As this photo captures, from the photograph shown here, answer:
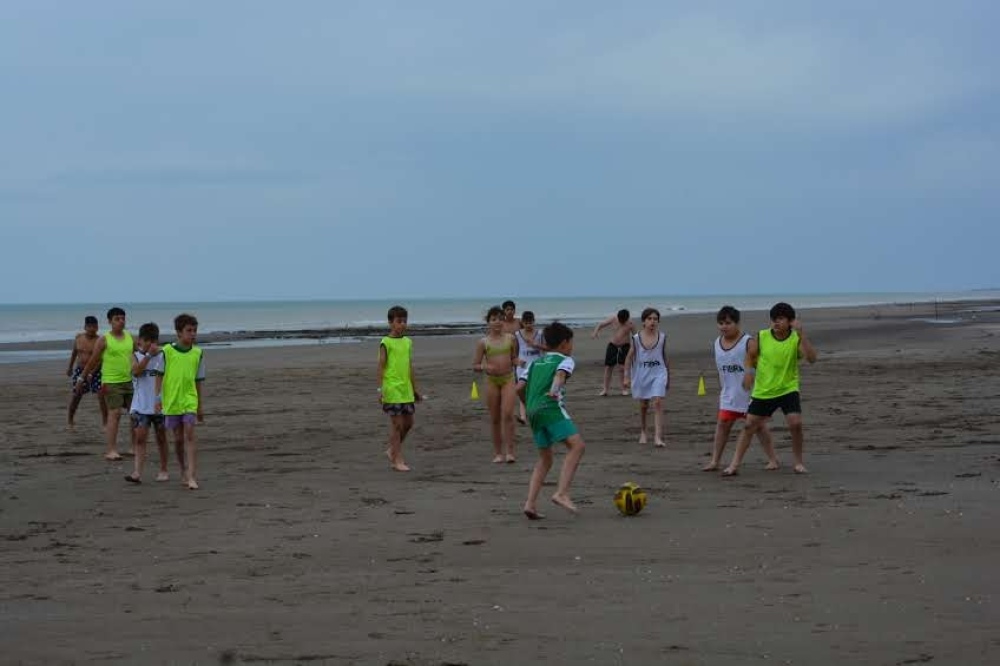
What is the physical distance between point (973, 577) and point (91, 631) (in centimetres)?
488

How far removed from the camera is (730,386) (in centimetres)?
1215

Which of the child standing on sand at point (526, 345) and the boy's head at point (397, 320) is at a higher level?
the boy's head at point (397, 320)

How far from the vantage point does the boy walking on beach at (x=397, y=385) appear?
41.8ft

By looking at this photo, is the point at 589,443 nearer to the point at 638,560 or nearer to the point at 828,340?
the point at 638,560

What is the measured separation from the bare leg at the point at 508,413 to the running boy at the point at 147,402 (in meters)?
3.36

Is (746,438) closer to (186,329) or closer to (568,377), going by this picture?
(568,377)

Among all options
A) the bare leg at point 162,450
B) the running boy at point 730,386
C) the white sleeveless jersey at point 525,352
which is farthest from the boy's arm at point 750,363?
the bare leg at point 162,450

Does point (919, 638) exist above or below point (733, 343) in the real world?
below

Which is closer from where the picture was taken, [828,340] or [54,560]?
[54,560]

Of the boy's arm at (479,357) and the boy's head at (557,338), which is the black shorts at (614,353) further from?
the boy's head at (557,338)

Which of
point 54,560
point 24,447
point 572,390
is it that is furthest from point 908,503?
point 572,390

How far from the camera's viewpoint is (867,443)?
537 inches

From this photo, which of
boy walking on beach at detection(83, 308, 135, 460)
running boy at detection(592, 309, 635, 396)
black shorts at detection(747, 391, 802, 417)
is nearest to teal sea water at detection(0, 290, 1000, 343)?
running boy at detection(592, 309, 635, 396)

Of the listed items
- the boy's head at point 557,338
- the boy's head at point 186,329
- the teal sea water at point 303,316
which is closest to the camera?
the boy's head at point 557,338
